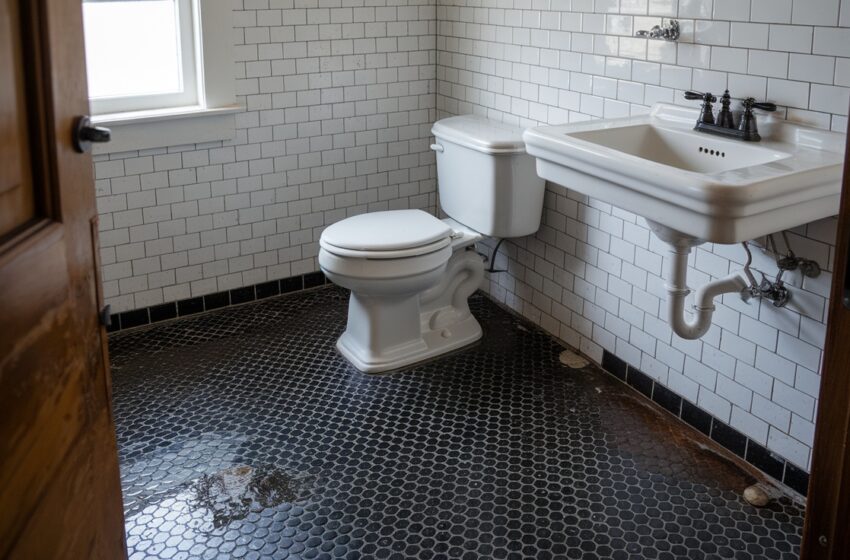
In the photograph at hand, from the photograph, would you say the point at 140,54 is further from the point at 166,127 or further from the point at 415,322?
the point at 415,322

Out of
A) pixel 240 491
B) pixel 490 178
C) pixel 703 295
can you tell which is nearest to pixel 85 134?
pixel 240 491

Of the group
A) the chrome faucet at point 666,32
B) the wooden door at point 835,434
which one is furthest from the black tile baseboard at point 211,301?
the wooden door at point 835,434

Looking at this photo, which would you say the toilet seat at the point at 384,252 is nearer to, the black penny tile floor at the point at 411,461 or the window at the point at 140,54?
the black penny tile floor at the point at 411,461

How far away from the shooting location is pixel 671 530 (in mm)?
2395

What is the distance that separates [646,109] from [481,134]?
665mm

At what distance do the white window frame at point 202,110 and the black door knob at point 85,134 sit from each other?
2074 mm

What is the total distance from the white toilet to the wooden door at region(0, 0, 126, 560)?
1.68 m

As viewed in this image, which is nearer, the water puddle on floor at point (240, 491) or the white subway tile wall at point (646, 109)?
the white subway tile wall at point (646, 109)

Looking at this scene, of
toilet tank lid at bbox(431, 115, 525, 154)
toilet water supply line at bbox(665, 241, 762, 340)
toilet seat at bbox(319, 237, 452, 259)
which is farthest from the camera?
toilet tank lid at bbox(431, 115, 525, 154)

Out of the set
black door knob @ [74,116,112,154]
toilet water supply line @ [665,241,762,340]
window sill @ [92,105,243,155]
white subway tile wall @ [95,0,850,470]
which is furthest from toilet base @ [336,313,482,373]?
black door knob @ [74,116,112,154]

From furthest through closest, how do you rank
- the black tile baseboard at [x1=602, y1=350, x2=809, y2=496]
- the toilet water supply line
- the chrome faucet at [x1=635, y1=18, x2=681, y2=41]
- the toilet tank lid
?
the toilet tank lid, the chrome faucet at [x1=635, y1=18, x2=681, y2=41], the black tile baseboard at [x1=602, y1=350, x2=809, y2=496], the toilet water supply line

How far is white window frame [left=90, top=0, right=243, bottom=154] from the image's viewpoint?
335cm

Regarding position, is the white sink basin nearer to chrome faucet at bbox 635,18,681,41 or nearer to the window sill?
chrome faucet at bbox 635,18,681,41

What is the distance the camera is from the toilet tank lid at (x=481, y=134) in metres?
3.19
